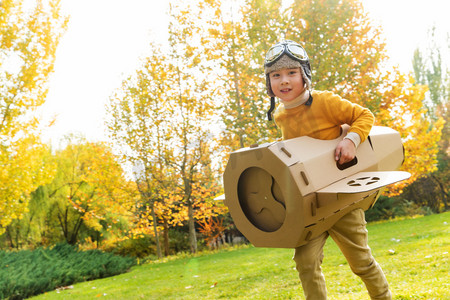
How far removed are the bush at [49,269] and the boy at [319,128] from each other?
301 inches

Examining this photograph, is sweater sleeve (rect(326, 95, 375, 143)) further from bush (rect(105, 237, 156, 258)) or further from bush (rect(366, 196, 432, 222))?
bush (rect(105, 237, 156, 258))

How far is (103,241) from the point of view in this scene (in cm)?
2209

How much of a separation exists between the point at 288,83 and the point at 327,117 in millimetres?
339

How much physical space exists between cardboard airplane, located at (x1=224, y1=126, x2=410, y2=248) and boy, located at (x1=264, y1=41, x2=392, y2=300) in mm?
101

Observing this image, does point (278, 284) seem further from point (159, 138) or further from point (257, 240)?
point (159, 138)

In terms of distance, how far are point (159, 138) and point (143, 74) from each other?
2604 mm

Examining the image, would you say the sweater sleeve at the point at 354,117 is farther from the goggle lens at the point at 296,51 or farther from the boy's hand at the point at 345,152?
the goggle lens at the point at 296,51

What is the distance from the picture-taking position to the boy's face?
7.86 feet

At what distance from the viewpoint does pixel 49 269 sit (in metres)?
9.85

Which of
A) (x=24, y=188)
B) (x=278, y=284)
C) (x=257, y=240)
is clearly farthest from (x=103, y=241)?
(x=257, y=240)

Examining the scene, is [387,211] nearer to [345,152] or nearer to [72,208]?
Answer: [72,208]

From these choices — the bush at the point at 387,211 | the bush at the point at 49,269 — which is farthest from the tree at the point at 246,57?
the bush at the point at 387,211

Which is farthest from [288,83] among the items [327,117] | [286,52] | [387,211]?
[387,211]

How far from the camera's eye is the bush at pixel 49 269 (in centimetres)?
827
